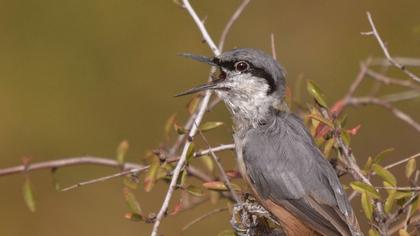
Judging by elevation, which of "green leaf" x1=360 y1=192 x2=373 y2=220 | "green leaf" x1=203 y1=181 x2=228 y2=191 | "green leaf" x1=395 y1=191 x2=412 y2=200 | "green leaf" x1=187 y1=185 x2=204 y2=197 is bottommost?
"green leaf" x1=395 y1=191 x2=412 y2=200

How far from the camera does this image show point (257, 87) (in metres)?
5.36

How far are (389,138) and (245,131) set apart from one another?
272cm

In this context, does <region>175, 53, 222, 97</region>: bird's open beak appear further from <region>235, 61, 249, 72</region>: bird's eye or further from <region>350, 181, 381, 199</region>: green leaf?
<region>350, 181, 381, 199</region>: green leaf

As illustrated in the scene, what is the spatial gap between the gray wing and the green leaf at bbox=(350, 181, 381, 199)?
0.44m

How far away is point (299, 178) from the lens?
4996 millimetres

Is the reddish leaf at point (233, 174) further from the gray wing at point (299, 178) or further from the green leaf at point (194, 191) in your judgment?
the green leaf at point (194, 191)

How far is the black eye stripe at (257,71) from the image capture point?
5199 mm

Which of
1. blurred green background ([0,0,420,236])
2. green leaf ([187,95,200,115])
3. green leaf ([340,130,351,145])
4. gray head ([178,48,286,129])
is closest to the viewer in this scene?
green leaf ([340,130,351,145])

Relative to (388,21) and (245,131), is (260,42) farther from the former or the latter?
(245,131)

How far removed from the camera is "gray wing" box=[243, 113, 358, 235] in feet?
Answer: 15.9

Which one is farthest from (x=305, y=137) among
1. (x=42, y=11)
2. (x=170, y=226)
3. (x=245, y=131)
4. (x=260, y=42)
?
(x=42, y=11)

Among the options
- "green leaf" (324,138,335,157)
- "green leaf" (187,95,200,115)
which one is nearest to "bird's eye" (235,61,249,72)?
"green leaf" (187,95,200,115)

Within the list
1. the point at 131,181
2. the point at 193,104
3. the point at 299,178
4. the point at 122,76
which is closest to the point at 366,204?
the point at 299,178

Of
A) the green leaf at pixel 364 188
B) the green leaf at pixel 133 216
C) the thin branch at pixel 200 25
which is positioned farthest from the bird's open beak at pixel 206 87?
the green leaf at pixel 364 188
